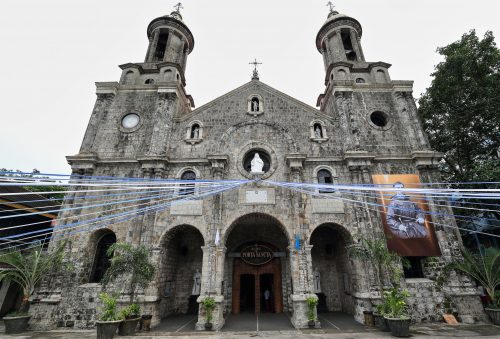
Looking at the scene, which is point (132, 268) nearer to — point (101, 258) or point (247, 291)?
point (101, 258)

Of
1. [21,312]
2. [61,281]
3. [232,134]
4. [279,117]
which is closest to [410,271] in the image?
[279,117]

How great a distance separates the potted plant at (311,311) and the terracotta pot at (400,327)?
2963mm

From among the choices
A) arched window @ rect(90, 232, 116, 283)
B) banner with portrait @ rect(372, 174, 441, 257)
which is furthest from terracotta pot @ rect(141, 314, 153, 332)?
banner with portrait @ rect(372, 174, 441, 257)

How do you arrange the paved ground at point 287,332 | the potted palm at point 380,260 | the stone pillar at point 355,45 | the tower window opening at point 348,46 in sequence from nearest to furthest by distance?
the paved ground at point 287,332
the potted palm at point 380,260
the stone pillar at point 355,45
the tower window opening at point 348,46

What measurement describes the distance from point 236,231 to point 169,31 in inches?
654

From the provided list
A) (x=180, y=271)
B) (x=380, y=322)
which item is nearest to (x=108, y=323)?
(x=180, y=271)

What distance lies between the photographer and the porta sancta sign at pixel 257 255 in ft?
48.2

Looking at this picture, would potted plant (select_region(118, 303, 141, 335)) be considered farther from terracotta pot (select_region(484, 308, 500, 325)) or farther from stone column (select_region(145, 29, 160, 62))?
stone column (select_region(145, 29, 160, 62))

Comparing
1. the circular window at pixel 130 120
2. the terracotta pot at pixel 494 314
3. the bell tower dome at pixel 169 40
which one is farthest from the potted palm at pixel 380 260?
the bell tower dome at pixel 169 40

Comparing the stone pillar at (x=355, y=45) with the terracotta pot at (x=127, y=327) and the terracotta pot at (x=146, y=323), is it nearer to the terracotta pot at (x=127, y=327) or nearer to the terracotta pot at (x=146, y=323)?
the terracotta pot at (x=146, y=323)

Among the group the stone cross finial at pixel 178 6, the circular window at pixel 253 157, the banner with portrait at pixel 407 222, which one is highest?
the stone cross finial at pixel 178 6

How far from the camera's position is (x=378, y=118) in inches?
653

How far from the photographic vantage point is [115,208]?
13602 millimetres

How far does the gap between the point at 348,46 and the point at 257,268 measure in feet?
62.7
